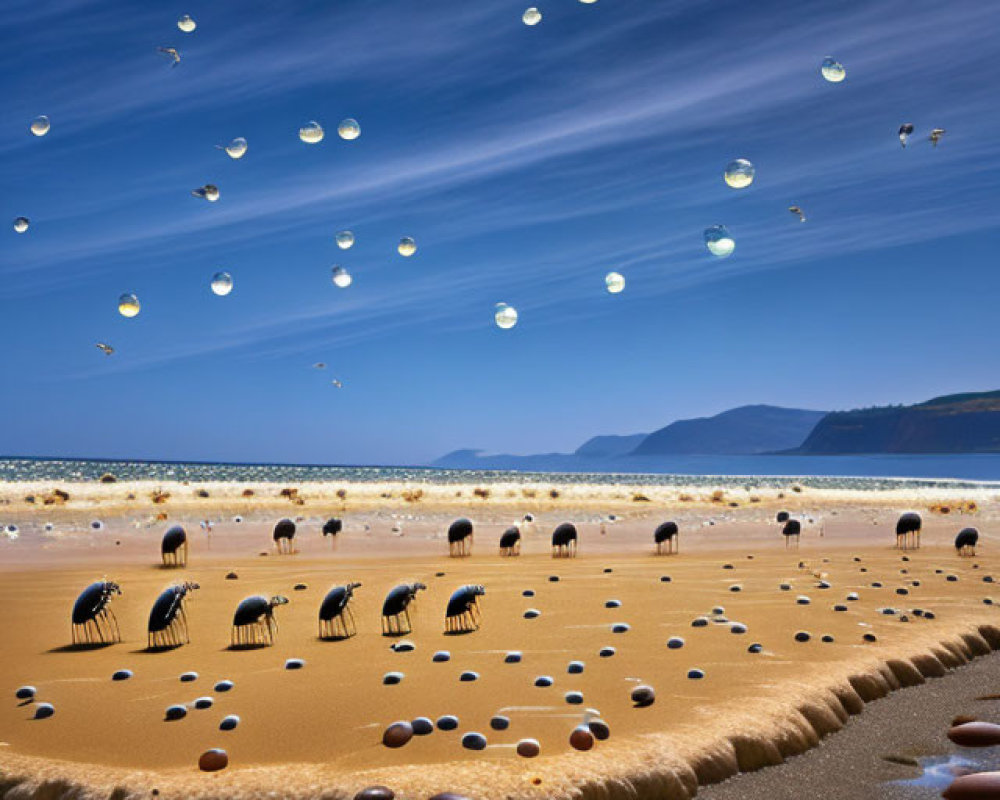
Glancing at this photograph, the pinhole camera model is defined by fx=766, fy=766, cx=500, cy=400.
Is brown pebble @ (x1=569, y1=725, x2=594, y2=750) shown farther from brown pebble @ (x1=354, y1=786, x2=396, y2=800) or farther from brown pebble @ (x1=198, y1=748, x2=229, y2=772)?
brown pebble @ (x1=198, y1=748, x2=229, y2=772)

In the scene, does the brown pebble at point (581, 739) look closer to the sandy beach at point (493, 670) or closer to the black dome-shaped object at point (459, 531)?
the sandy beach at point (493, 670)

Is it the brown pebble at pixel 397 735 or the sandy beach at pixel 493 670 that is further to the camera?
the brown pebble at pixel 397 735

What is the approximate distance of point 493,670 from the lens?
332 inches

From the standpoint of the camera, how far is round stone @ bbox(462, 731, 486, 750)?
612 cm

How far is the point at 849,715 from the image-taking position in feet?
26.0

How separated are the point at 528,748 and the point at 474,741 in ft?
1.50

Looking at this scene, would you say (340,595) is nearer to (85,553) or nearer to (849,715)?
(849,715)

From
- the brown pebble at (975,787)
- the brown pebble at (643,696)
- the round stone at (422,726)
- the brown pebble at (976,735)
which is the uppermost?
the round stone at (422,726)

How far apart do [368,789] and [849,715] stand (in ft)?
17.4

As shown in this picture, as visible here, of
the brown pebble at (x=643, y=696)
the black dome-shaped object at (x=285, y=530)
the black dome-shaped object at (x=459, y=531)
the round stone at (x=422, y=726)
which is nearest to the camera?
the round stone at (x=422, y=726)

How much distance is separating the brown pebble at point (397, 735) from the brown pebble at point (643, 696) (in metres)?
2.28

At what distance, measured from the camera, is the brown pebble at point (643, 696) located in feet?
24.0

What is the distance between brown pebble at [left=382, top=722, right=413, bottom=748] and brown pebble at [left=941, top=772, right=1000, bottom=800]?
420 cm

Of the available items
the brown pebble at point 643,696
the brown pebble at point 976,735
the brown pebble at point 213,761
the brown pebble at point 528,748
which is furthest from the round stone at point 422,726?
the brown pebble at point 976,735
